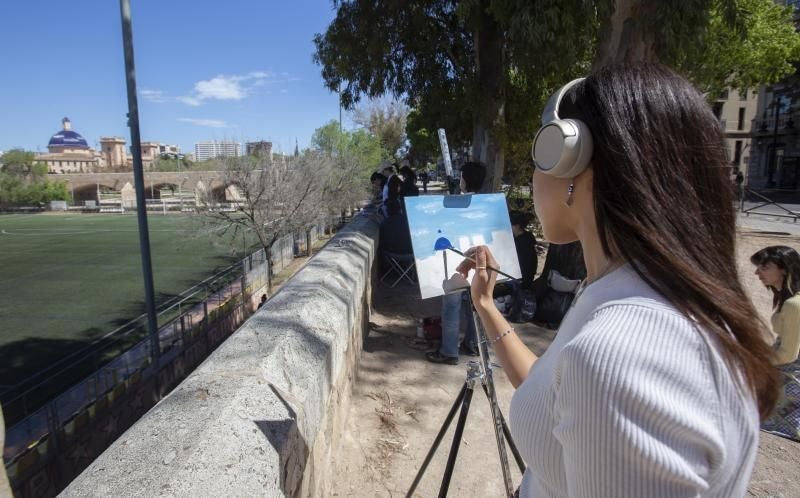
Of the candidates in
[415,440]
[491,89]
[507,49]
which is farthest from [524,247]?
[507,49]

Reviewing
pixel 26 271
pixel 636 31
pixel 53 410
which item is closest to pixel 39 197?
pixel 26 271

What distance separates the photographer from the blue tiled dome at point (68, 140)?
149 m

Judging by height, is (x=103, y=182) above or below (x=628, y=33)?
below

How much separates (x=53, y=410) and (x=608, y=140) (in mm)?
10238

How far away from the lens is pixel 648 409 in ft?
2.14

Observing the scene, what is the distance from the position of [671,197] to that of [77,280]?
30.1 metres

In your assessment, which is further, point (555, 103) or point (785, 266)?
point (785, 266)

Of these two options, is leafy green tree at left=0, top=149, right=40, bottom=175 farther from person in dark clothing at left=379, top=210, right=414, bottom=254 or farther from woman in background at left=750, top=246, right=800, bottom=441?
woman in background at left=750, top=246, right=800, bottom=441

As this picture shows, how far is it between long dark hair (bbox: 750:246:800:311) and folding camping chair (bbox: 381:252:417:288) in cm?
474

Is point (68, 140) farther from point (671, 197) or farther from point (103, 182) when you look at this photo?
point (671, 197)

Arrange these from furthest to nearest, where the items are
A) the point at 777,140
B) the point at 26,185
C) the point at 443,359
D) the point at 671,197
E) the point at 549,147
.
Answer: the point at 26,185 < the point at 777,140 < the point at 443,359 < the point at 549,147 < the point at 671,197

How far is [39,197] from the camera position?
226 ft

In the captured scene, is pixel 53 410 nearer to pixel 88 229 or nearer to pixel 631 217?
pixel 631 217

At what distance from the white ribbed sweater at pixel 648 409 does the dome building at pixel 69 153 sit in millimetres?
147818
